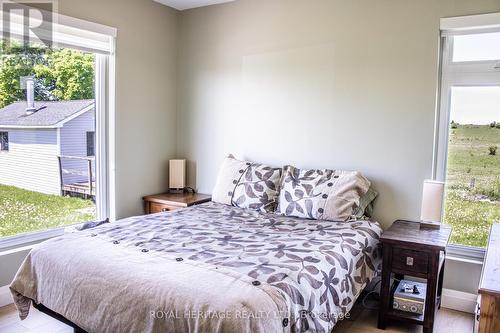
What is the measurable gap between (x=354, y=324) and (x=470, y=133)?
1633 mm

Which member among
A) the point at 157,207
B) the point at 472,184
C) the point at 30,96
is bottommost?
the point at 157,207

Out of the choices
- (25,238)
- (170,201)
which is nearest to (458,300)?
(170,201)

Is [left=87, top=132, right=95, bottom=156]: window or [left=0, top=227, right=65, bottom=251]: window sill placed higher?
[left=87, top=132, right=95, bottom=156]: window

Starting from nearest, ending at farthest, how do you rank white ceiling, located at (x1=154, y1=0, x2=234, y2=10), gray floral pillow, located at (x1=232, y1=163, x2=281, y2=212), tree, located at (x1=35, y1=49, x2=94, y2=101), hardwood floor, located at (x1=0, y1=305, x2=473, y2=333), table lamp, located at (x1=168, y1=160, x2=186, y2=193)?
1. hardwood floor, located at (x1=0, y1=305, x2=473, y2=333)
2. tree, located at (x1=35, y1=49, x2=94, y2=101)
3. gray floral pillow, located at (x1=232, y1=163, x2=281, y2=212)
4. white ceiling, located at (x1=154, y1=0, x2=234, y2=10)
5. table lamp, located at (x1=168, y1=160, x2=186, y2=193)

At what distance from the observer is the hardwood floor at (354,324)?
254 centimetres

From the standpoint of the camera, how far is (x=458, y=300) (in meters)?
2.92

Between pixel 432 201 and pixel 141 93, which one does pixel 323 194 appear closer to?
pixel 432 201

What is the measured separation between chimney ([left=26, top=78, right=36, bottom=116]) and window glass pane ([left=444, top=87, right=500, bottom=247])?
3179 millimetres

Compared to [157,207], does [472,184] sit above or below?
above

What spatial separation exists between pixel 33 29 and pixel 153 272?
7.13 ft

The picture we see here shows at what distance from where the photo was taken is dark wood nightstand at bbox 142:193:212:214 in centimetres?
357

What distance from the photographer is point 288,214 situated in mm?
3064

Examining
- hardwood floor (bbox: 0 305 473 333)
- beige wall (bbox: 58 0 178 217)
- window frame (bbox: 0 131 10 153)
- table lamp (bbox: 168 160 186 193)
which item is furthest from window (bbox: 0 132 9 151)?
table lamp (bbox: 168 160 186 193)

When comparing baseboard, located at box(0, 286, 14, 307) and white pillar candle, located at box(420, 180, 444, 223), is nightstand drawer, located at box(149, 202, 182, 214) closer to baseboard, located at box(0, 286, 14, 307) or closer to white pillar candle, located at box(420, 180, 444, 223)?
baseboard, located at box(0, 286, 14, 307)
